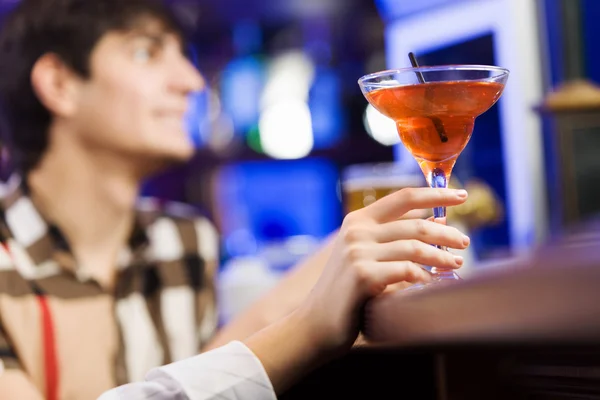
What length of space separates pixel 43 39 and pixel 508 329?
2143 millimetres

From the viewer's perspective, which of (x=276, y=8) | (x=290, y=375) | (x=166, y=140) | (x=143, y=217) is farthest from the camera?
(x=276, y=8)

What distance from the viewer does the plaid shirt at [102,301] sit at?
1924 mm

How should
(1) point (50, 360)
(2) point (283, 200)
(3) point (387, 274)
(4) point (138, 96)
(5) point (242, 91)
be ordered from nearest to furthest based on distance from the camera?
1. (3) point (387, 274)
2. (1) point (50, 360)
3. (4) point (138, 96)
4. (5) point (242, 91)
5. (2) point (283, 200)

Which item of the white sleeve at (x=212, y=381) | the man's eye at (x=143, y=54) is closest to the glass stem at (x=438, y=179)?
the white sleeve at (x=212, y=381)

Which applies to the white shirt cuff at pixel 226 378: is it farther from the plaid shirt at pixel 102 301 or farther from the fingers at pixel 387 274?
the plaid shirt at pixel 102 301

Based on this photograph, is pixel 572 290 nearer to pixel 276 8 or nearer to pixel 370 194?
pixel 370 194

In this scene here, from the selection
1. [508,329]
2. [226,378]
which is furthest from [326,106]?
[508,329]

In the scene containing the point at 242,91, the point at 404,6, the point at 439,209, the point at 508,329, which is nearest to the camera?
the point at 508,329

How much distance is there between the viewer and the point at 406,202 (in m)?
0.88

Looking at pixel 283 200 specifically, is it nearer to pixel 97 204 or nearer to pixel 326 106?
pixel 326 106

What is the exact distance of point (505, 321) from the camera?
0.54 metres

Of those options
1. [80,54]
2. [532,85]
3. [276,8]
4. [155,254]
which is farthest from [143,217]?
[276,8]

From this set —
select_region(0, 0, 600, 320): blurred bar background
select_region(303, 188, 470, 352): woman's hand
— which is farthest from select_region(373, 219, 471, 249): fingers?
select_region(0, 0, 600, 320): blurred bar background

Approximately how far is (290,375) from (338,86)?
210 inches
